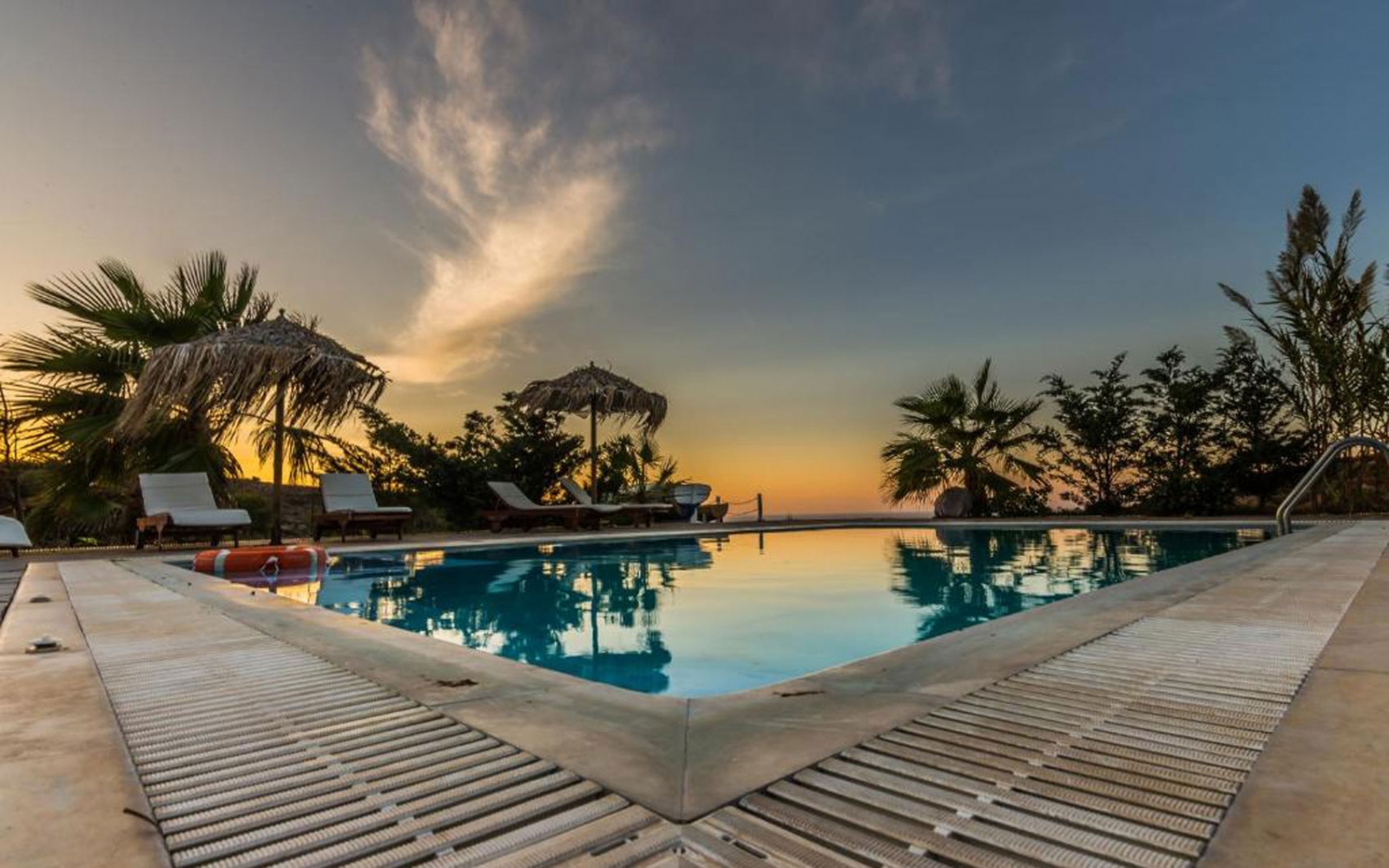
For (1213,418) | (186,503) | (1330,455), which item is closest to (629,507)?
(186,503)

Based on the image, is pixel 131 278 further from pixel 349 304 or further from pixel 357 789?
pixel 357 789

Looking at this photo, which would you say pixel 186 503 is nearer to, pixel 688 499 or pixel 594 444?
pixel 594 444

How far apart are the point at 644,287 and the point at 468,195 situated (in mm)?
3608

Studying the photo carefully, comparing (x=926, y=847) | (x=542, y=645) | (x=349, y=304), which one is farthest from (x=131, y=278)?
(x=926, y=847)

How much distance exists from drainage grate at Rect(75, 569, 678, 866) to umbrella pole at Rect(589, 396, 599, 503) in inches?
452

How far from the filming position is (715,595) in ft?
18.4

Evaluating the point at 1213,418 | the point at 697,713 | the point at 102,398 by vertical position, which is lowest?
the point at 697,713

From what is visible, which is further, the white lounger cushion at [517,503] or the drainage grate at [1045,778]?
the white lounger cushion at [517,503]

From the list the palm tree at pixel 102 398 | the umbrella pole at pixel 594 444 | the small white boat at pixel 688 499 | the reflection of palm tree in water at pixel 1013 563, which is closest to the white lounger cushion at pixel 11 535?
the palm tree at pixel 102 398

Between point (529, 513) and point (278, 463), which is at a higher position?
point (278, 463)

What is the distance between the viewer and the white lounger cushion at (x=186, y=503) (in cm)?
772

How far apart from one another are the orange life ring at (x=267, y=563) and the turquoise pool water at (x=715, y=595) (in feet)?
0.96

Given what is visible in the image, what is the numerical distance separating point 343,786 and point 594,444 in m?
12.7

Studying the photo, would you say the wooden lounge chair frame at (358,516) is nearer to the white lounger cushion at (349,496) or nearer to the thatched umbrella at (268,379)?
the white lounger cushion at (349,496)
